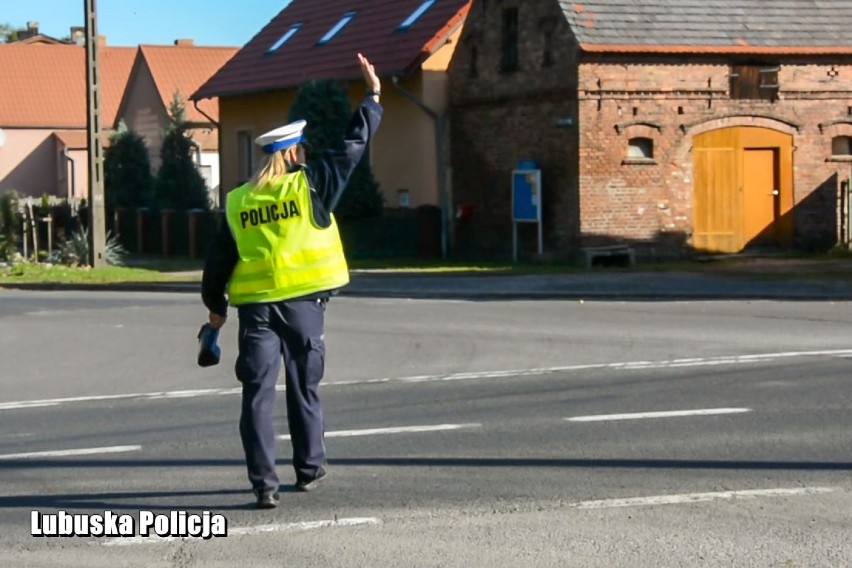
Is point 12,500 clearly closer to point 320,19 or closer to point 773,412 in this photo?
point 773,412

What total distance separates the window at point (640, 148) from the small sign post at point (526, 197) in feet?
5.88

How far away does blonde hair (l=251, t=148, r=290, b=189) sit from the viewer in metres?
7.34

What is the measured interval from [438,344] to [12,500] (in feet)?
27.5

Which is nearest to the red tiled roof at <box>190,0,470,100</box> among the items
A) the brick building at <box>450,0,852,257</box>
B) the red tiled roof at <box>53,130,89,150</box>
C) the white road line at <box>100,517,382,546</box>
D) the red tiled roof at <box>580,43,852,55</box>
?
the brick building at <box>450,0,852,257</box>

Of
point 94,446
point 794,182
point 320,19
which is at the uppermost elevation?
point 320,19

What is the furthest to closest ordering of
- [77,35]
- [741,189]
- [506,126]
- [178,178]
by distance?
[77,35] → [178,178] → [506,126] → [741,189]

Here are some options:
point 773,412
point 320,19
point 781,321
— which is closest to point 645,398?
point 773,412

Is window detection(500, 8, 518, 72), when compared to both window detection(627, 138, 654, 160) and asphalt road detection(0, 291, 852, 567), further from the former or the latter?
asphalt road detection(0, 291, 852, 567)

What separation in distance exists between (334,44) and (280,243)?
29.9m

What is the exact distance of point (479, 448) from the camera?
909 cm

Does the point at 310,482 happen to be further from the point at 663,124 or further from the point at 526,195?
the point at 526,195

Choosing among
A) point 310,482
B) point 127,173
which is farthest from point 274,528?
point 127,173

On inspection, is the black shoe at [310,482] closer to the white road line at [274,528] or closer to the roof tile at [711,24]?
the white road line at [274,528]

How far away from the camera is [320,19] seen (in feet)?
129
